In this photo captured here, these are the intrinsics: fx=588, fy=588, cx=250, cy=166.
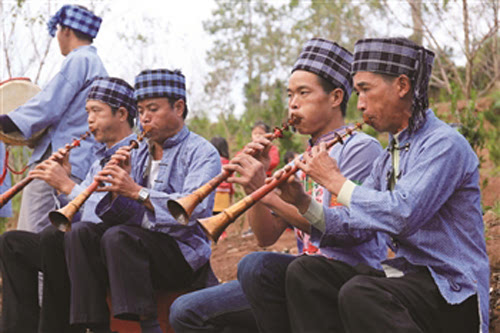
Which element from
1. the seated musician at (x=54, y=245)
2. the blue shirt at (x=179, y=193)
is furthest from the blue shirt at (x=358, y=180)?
the seated musician at (x=54, y=245)

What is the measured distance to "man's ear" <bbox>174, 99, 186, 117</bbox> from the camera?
3844 mm

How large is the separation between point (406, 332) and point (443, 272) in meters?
0.32

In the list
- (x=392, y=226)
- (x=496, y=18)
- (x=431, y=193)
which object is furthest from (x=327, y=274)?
(x=496, y=18)

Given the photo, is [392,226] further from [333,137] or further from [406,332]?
[333,137]

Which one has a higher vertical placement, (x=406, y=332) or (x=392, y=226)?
(x=392, y=226)

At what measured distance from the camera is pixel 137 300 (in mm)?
3232

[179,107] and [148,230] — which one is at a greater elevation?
[179,107]

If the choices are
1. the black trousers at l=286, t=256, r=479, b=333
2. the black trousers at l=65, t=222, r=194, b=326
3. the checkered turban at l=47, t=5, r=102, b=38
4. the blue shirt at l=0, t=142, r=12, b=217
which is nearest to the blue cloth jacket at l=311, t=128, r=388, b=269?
the black trousers at l=286, t=256, r=479, b=333

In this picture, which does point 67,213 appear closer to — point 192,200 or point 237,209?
point 192,200

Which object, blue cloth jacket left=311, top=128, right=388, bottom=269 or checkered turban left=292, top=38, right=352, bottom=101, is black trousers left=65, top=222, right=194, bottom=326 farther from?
checkered turban left=292, top=38, right=352, bottom=101

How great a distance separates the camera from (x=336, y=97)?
3.13 m

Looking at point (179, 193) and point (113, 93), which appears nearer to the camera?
point (179, 193)

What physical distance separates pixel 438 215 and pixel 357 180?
1.87ft

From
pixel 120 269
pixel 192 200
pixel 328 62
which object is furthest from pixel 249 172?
pixel 120 269
